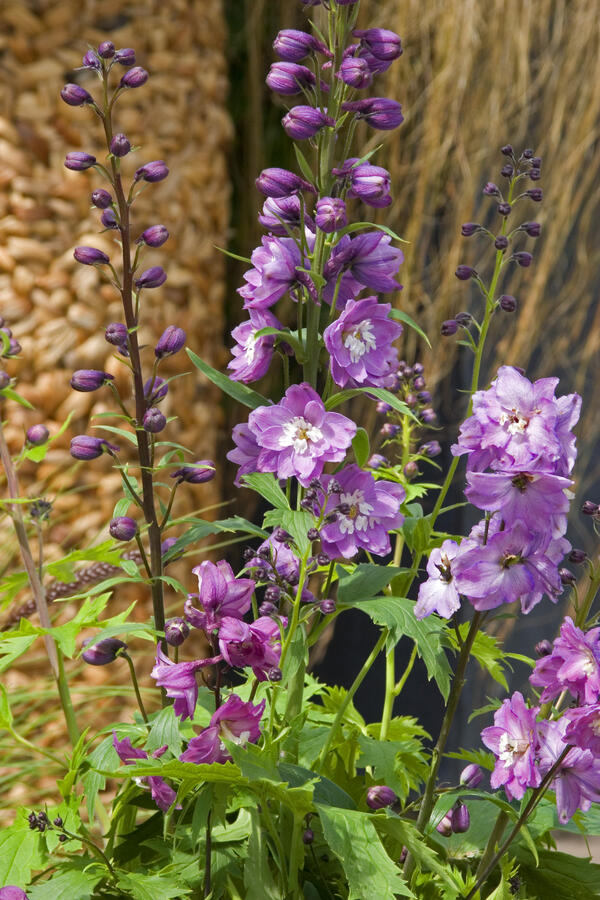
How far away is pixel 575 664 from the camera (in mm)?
654

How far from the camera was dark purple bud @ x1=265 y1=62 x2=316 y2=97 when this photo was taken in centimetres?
74

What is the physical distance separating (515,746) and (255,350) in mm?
357

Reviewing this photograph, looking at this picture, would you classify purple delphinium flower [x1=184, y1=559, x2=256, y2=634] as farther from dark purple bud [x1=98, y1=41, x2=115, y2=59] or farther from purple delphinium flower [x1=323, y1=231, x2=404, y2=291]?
dark purple bud [x1=98, y1=41, x2=115, y2=59]

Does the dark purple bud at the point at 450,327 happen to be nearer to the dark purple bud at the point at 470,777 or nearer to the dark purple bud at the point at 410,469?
the dark purple bud at the point at 410,469

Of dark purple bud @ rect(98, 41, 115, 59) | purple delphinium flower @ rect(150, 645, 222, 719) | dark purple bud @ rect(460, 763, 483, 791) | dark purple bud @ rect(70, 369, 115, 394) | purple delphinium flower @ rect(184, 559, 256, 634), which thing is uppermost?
dark purple bud @ rect(98, 41, 115, 59)

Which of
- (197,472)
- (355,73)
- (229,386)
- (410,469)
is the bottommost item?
(410,469)

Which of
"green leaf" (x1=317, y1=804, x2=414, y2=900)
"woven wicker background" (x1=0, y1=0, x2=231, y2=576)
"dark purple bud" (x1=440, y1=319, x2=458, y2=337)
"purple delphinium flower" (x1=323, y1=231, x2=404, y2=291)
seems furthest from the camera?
"woven wicker background" (x1=0, y1=0, x2=231, y2=576)

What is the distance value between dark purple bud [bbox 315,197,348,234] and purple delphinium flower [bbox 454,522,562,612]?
0.80 ft

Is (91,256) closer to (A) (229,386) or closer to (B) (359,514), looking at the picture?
(A) (229,386)

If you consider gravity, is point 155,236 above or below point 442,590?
above

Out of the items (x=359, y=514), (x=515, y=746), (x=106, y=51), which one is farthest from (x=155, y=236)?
(x=515, y=746)

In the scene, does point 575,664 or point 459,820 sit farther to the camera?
point 459,820

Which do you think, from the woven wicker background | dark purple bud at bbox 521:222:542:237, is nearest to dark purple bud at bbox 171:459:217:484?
dark purple bud at bbox 521:222:542:237

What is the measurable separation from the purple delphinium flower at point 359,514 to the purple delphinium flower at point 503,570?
102 mm
